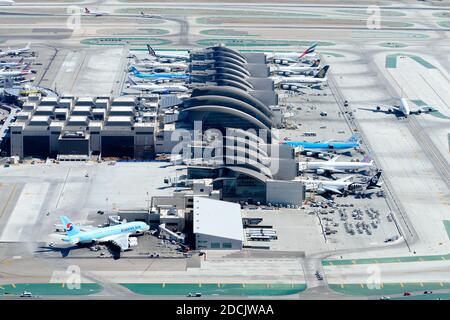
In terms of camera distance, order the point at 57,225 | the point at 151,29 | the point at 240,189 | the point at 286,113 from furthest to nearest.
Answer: the point at 151,29, the point at 286,113, the point at 240,189, the point at 57,225

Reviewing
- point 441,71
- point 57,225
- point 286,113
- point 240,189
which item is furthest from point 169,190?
point 441,71

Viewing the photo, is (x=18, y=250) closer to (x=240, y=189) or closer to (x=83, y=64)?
(x=240, y=189)

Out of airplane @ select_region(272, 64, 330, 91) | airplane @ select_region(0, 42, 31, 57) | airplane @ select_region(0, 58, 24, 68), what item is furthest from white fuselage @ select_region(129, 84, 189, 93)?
airplane @ select_region(0, 42, 31, 57)

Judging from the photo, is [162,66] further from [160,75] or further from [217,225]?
[217,225]

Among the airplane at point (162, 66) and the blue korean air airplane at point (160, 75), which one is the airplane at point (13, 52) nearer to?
the airplane at point (162, 66)

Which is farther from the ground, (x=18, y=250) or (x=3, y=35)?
(x=3, y=35)

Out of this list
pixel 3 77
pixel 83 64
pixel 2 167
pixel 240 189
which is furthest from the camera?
pixel 83 64

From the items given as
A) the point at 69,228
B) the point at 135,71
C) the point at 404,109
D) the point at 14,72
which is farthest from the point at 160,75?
the point at 69,228

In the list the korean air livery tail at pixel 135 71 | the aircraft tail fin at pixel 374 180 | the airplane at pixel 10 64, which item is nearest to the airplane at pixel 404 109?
the aircraft tail fin at pixel 374 180
